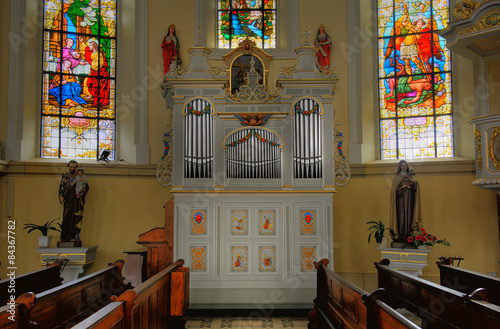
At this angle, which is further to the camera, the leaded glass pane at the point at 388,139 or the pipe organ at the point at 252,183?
the leaded glass pane at the point at 388,139

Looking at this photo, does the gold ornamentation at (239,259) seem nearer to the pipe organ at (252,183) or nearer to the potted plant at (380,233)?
the pipe organ at (252,183)

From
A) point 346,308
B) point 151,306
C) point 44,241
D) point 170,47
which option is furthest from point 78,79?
point 346,308

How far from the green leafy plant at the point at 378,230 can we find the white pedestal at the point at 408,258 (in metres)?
0.35

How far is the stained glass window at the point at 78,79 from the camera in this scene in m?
11.1

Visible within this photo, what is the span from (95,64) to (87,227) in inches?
150

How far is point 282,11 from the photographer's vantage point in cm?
1155

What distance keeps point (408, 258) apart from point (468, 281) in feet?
10.1

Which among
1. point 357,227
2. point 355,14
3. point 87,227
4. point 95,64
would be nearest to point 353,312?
point 357,227

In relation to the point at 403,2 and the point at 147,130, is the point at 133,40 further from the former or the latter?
the point at 403,2

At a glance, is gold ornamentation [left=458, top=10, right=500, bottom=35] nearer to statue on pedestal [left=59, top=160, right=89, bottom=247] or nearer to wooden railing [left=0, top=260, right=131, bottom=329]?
wooden railing [left=0, top=260, right=131, bottom=329]

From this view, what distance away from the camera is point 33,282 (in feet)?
20.1

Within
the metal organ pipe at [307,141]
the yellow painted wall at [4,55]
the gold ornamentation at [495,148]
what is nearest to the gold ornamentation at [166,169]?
the metal organ pipe at [307,141]

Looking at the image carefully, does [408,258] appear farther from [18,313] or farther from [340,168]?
[18,313]

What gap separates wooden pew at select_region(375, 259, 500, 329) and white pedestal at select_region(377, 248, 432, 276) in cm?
232
